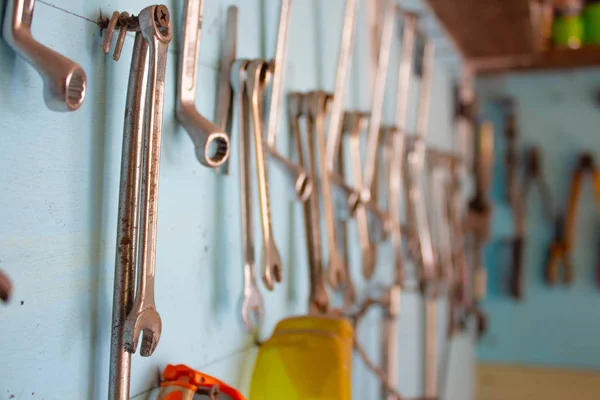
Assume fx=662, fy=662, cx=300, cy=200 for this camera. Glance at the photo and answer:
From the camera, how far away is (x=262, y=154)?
63 centimetres

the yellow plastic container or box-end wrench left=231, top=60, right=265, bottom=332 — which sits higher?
box-end wrench left=231, top=60, right=265, bottom=332

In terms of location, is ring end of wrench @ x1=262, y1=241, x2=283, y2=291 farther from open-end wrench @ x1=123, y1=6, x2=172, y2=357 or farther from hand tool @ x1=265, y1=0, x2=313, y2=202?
open-end wrench @ x1=123, y1=6, x2=172, y2=357

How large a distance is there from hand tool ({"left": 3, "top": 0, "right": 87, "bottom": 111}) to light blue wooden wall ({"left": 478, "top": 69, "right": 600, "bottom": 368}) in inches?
73.1

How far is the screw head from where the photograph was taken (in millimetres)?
473

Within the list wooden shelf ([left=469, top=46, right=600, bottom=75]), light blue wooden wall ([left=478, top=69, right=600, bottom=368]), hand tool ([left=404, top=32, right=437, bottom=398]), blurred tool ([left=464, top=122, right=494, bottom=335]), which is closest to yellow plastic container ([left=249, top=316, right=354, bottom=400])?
hand tool ([left=404, top=32, right=437, bottom=398])

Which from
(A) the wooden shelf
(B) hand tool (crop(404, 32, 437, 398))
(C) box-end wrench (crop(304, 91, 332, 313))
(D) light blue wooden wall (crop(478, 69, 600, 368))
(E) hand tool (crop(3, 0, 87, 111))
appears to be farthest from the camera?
(D) light blue wooden wall (crop(478, 69, 600, 368))

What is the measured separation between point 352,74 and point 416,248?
1.14 feet

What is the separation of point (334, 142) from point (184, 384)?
0.43 meters

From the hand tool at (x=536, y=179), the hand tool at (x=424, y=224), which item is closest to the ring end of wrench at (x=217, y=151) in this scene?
the hand tool at (x=424, y=224)

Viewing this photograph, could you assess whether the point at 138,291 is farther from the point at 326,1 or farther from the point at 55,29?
the point at 326,1

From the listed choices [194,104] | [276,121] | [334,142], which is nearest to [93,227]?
[194,104]

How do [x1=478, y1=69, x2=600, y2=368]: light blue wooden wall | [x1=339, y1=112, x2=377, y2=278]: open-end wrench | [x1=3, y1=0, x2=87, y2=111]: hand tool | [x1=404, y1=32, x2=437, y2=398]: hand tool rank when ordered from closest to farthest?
[x1=3, y1=0, x2=87, y2=111]: hand tool, [x1=339, y1=112, x2=377, y2=278]: open-end wrench, [x1=404, y1=32, x2=437, y2=398]: hand tool, [x1=478, y1=69, x2=600, y2=368]: light blue wooden wall

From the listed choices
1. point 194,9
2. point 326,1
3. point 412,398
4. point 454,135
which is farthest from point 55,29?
point 454,135

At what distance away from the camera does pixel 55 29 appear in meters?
0.45
